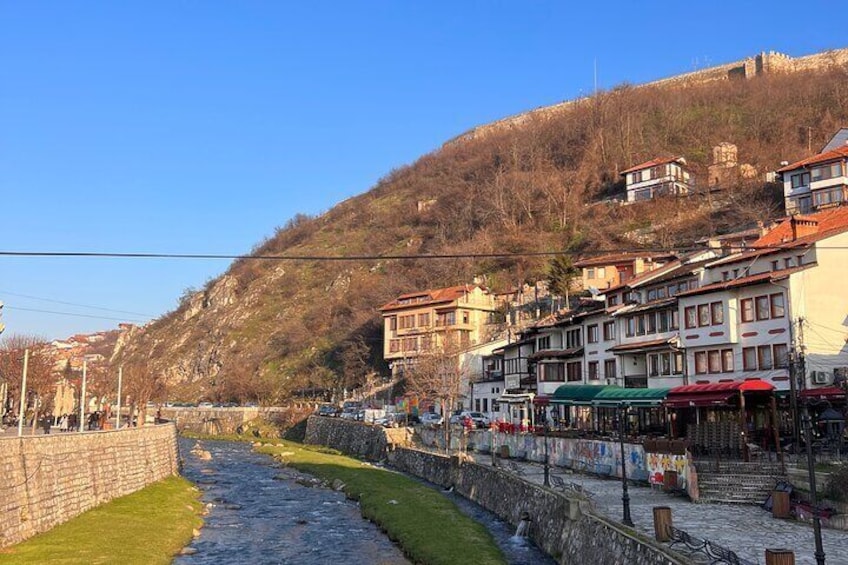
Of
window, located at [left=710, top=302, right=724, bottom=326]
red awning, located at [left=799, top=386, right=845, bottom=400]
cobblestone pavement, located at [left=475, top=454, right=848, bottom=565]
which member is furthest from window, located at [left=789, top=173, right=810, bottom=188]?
cobblestone pavement, located at [left=475, top=454, right=848, bottom=565]

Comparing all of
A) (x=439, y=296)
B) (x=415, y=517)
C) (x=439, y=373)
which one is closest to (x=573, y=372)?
(x=439, y=373)

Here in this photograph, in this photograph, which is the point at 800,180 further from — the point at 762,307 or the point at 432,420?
the point at 432,420

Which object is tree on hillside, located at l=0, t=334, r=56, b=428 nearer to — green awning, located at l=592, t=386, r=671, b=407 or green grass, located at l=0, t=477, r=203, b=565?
green grass, located at l=0, t=477, r=203, b=565

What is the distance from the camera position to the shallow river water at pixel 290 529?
28250mm

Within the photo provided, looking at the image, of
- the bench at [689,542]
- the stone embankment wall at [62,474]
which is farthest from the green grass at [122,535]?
the bench at [689,542]

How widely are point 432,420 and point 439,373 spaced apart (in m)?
4.96

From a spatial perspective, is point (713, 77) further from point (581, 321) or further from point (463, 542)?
point (463, 542)

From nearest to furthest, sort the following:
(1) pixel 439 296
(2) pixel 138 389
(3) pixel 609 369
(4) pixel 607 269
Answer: (3) pixel 609 369, (4) pixel 607 269, (2) pixel 138 389, (1) pixel 439 296

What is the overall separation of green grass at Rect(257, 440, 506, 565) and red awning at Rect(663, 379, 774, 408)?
12.8 meters

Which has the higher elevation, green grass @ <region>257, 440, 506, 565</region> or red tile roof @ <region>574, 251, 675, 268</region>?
red tile roof @ <region>574, 251, 675, 268</region>

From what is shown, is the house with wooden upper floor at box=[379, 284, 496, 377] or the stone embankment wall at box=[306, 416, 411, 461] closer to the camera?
the stone embankment wall at box=[306, 416, 411, 461]

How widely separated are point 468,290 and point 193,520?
2185 inches

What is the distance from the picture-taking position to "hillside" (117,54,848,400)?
96688mm

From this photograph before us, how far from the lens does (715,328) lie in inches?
1713
